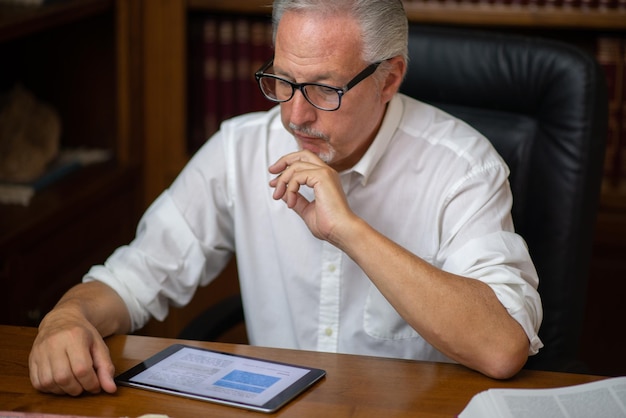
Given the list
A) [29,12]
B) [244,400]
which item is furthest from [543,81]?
[29,12]

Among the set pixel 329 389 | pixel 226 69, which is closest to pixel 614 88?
pixel 226 69

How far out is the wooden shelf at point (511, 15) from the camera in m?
2.46

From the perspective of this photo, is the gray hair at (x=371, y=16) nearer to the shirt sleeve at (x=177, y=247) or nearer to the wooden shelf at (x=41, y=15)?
the shirt sleeve at (x=177, y=247)

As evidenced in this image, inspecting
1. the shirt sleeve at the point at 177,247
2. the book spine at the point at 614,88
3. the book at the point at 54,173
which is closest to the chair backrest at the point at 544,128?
the shirt sleeve at the point at 177,247

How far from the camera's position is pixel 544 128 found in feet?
5.61

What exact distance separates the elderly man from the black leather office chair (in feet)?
0.25

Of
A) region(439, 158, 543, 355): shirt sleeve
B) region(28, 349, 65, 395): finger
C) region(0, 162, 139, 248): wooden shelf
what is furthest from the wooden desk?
region(0, 162, 139, 248): wooden shelf

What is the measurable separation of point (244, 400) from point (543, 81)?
0.85 m

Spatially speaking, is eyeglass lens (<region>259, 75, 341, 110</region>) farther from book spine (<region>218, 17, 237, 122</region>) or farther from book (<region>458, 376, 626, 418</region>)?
book spine (<region>218, 17, 237, 122</region>)

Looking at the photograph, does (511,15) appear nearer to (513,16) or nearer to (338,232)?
(513,16)

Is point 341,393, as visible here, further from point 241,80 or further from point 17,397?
point 241,80

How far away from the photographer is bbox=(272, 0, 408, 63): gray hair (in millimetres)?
1510

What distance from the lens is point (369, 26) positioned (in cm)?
152

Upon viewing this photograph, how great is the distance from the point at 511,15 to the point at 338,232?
1298mm
